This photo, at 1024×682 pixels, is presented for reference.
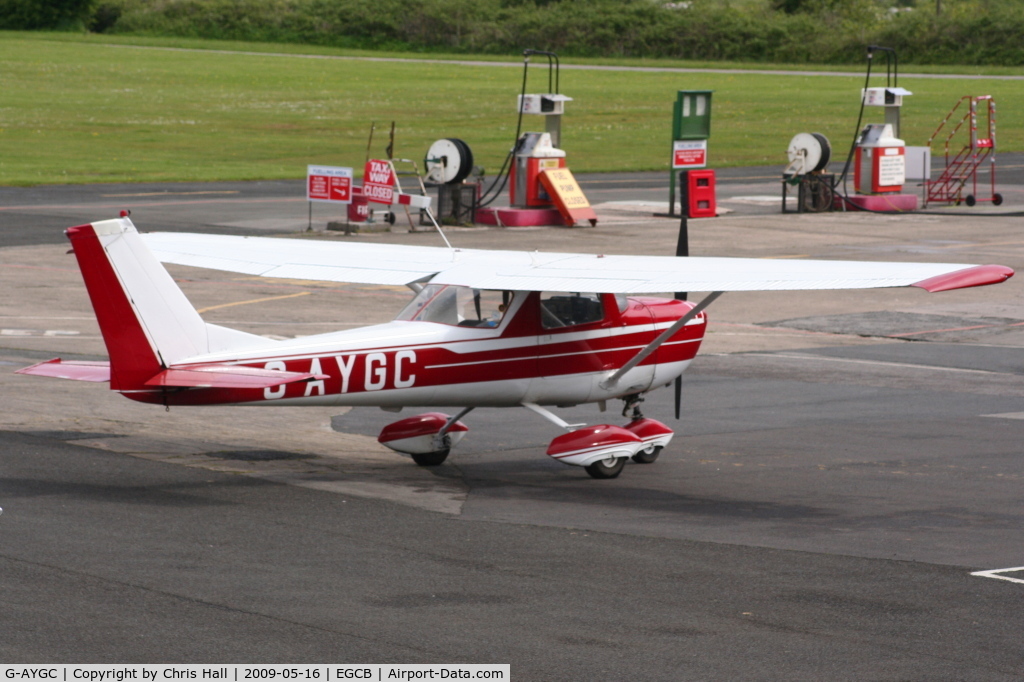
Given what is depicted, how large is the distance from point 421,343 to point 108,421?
4493 millimetres

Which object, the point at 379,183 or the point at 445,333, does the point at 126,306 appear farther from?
the point at 379,183

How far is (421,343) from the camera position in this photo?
1329cm

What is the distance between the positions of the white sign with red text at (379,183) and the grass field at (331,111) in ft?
50.8

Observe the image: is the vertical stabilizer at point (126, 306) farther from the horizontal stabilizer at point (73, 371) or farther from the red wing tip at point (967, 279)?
the red wing tip at point (967, 279)

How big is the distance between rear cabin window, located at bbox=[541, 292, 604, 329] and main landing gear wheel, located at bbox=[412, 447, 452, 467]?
1.77 metres

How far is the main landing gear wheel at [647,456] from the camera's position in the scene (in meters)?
14.9

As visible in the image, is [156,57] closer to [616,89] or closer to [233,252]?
[616,89]

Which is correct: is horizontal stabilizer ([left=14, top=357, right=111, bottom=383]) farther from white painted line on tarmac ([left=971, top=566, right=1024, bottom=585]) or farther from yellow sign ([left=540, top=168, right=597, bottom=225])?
yellow sign ([left=540, top=168, right=597, bottom=225])

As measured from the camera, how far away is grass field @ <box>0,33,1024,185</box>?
182 ft

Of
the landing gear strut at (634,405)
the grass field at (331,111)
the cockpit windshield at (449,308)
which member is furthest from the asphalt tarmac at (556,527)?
the grass field at (331,111)

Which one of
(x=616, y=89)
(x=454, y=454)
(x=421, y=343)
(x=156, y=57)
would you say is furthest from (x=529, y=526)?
(x=156, y=57)

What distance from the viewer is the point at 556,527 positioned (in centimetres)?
1202

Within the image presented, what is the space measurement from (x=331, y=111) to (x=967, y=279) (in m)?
61.8

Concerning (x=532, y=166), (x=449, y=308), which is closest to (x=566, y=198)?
(x=532, y=166)
